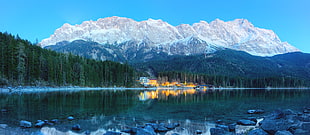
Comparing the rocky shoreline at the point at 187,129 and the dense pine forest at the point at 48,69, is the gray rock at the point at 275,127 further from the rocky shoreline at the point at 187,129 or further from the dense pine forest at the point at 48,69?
the dense pine forest at the point at 48,69

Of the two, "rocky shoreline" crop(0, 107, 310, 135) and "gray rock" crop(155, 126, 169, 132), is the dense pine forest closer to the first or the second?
"rocky shoreline" crop(0, 107, 310, 135)

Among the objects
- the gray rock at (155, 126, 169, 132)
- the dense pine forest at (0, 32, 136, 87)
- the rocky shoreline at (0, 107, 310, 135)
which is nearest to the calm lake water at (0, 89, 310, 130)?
→ the rocky shoreline at (0, 107, 310, 135)

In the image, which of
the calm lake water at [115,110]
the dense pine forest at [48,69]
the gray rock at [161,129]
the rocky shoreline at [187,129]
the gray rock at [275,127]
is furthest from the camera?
the dense pine forest at [48,69]

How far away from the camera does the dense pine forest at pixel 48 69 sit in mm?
85312

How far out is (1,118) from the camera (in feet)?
82.0

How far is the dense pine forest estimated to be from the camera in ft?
280

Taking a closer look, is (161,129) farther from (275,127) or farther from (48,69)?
(48,69)

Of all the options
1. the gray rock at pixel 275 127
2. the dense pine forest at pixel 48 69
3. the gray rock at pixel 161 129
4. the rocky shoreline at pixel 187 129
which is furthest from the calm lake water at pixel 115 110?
the dense pine forest at pixel 48 69

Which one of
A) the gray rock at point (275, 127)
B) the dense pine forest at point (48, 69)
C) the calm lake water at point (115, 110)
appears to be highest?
the dense pine forest at point (48, 69)

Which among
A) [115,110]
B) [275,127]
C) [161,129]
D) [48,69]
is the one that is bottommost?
[115,110]

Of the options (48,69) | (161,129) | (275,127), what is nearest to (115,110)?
(161,129)

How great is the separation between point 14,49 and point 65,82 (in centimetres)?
3216

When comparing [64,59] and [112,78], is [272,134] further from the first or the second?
[112,78]

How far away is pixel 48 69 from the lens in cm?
10456
